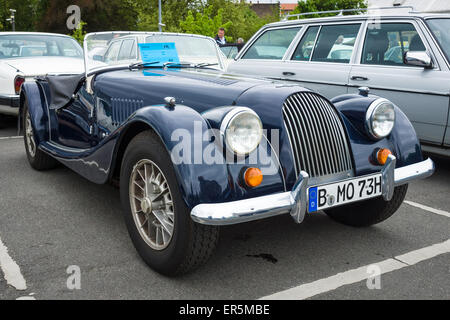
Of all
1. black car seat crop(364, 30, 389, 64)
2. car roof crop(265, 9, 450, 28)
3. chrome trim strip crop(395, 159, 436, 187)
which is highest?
car roof crop(265, 9, 450, 28)

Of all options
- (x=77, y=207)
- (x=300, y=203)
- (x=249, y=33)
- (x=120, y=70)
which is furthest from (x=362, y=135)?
(x=249, y=33)

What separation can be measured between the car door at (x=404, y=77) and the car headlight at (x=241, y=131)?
295 centimetres

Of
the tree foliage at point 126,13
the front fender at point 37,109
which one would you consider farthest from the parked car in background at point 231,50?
the tree foliage at point 126,13

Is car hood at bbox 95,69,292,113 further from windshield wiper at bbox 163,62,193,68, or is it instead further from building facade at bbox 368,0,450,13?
building facade at bbox 368,0,450,13

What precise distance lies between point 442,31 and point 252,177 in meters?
3.64

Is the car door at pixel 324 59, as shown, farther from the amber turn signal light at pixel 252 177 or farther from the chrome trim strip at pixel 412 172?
the amber turn signal light at pixel 252 177

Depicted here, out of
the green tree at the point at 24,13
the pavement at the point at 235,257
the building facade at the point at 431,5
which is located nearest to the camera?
the pavement at the point at 235,257

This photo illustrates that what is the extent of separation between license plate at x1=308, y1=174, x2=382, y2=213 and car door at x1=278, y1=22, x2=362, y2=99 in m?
2.87

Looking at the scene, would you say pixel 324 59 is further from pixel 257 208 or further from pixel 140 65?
pixel 257 208

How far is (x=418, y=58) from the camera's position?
457 cm

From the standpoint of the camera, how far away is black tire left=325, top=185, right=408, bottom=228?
3195mm

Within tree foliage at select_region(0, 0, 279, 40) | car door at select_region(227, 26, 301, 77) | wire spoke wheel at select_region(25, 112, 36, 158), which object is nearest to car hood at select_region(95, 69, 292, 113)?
wire spoke wheel at select_region(25, 112, 36, 158)

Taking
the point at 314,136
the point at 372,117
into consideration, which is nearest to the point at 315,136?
the point at 314,136

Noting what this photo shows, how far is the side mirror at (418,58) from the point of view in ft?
15.0
